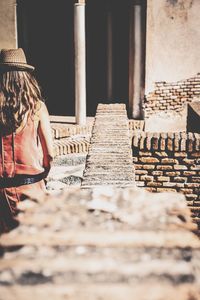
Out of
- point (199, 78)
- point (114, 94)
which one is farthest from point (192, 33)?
point (114, 94)

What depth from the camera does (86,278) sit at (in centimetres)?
78

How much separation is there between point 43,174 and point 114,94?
31.3ft

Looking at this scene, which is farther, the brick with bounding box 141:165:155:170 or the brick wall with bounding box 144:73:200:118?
the brick wall with bounding box 144:73:200:118

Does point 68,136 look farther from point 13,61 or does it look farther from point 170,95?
point 13,61

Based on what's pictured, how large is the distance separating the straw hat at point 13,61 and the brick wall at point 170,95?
7025 mm

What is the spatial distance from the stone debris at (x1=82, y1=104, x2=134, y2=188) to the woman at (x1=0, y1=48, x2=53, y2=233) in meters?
0.38

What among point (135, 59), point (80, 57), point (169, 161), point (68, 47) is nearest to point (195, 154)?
point (169, 161)

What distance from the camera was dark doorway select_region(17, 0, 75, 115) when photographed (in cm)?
1243

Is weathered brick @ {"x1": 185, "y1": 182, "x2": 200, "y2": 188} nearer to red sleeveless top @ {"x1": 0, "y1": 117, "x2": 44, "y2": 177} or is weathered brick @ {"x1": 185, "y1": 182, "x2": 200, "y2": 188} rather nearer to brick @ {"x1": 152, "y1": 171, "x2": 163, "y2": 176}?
brick @ {"x1": 152, "y1": 171, "x2": 163, "y2": 176}

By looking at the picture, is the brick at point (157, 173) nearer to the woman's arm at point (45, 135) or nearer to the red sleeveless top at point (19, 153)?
the woman's arm at point (45, 135)

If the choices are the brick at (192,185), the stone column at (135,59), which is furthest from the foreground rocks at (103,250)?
the stone column at (135,59)

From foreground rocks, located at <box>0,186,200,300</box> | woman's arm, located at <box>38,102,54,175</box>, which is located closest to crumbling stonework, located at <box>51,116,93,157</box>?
woman's arm, located at <box>38,102,54,175</box>

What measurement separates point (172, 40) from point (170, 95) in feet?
4.24

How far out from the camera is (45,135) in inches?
97.1
